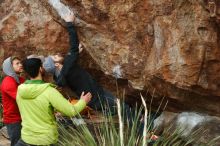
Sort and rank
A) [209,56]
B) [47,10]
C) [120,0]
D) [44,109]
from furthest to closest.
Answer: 1. [47,10]
2. [120,0]
3. [209,56]
4. [44,109]

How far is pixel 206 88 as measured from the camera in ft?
22.6

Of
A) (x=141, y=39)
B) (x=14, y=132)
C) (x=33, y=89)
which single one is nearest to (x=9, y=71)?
(x=14, y=132)

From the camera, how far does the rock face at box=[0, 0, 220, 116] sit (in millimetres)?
6582

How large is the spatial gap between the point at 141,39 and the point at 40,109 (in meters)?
2.32

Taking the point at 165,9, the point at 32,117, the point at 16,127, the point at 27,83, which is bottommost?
the point at 16,127

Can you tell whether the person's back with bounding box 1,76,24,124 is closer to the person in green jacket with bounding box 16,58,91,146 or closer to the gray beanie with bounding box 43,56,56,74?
the gray beanie with bounding box 43,56,56,74

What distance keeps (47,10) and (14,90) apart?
1830mm

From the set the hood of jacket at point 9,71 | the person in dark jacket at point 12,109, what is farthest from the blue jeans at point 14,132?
the hood of jacket at point 9,71

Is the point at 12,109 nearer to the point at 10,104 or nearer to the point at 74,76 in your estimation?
the point at 10,104

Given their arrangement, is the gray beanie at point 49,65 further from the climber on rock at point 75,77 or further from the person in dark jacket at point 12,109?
the person in dark jacket at point 12,109

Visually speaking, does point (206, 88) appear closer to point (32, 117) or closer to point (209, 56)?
point (209, 56)

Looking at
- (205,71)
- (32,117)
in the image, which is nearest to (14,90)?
(32,117)

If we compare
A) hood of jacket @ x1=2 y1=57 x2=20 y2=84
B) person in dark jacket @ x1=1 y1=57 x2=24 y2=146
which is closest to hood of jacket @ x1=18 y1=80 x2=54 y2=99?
person in dark jacket @ x1=1 y1=57 x2=24 y2=146

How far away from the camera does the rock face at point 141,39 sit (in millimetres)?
6582
